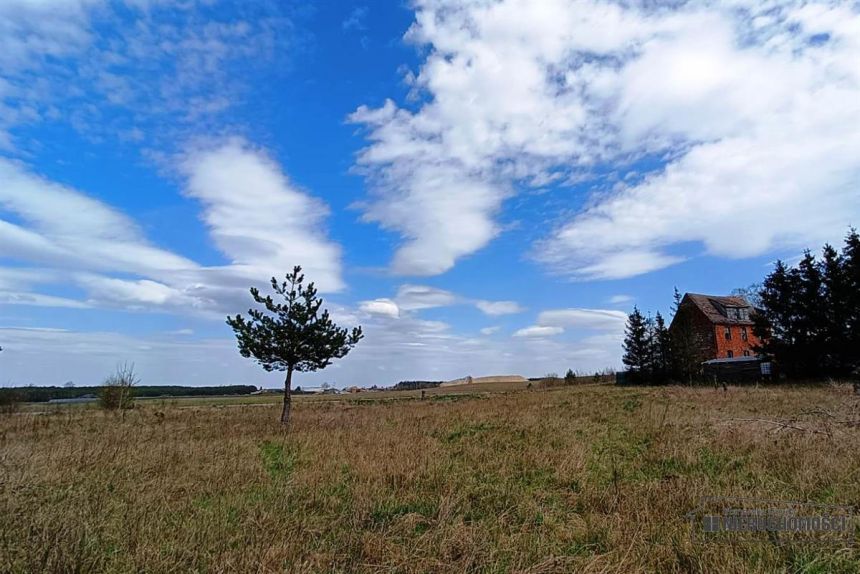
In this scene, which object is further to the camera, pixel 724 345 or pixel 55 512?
pixel 724 345

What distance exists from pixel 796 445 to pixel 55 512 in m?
12.6

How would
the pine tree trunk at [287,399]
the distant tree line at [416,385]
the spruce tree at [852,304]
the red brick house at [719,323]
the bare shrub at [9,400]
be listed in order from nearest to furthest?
1. the pine tree trunk at [287,399]
2. the bare shrub at [9,400]
3. the spruce tree at [852,304]
4. the red brick house at [719,323]
5. the distant tree line at [416,385]

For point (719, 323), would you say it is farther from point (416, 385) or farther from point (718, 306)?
point (416, 385)

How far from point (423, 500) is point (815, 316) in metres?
40.3

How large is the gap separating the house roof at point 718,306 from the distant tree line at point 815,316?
14580mm

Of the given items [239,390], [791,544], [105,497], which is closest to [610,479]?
[791,544]

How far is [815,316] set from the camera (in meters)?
33.8

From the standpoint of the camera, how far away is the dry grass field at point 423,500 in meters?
4.26

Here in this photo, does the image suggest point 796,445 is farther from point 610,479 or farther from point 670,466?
point 610,479

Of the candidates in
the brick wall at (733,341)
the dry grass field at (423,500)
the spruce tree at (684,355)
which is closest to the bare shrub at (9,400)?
the dry grass field at (423,500)

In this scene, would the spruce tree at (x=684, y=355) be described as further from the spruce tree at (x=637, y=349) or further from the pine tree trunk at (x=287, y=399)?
the pine tree trunk at (x=287, y=399)

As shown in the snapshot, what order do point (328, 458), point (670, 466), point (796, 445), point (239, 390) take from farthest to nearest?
1. point (239, 390)
2. point (328, 458)
3. point (796, 445)
4. point (670, 466)

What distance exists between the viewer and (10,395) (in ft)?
88.2

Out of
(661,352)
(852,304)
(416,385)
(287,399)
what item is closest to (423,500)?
(287,399)
